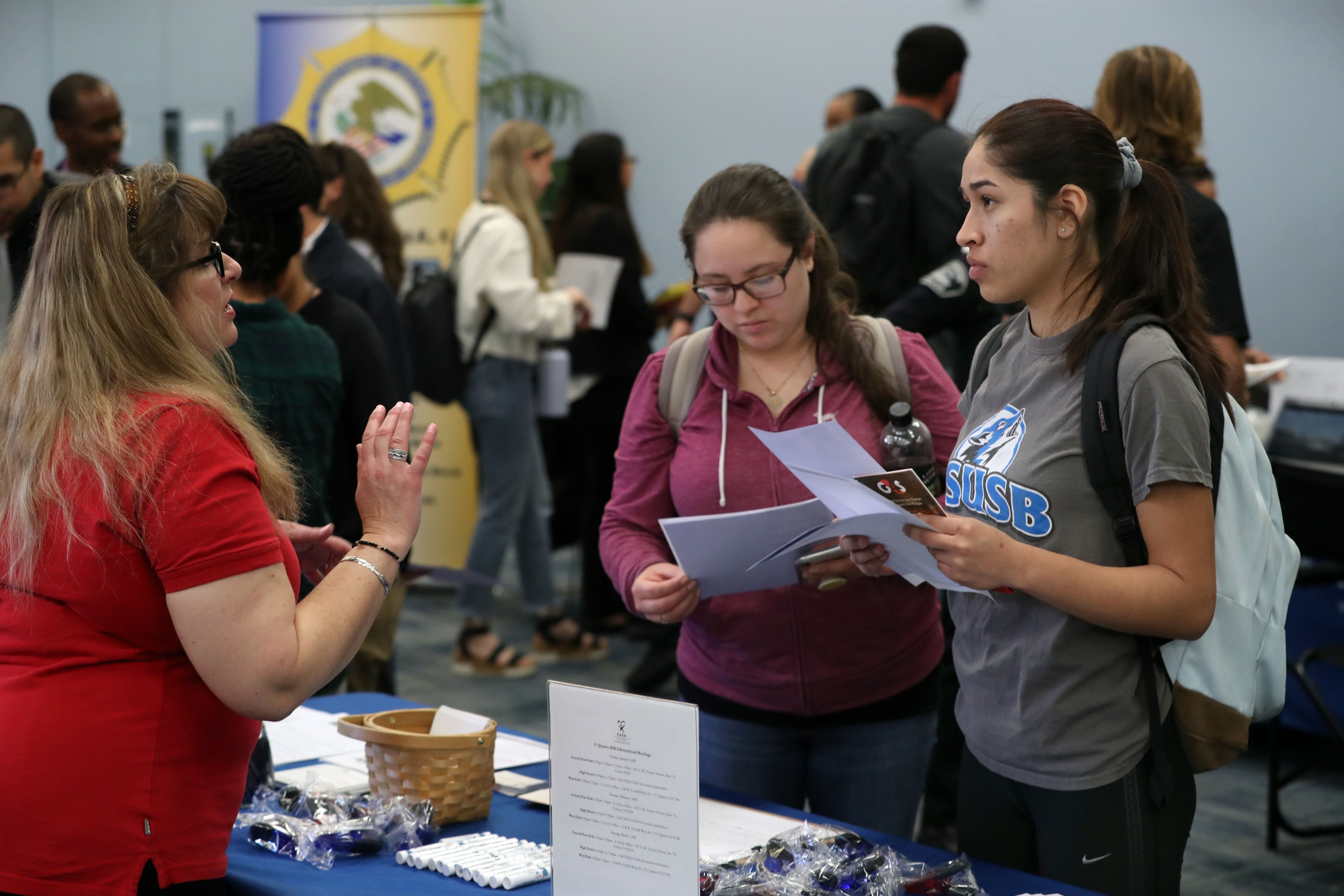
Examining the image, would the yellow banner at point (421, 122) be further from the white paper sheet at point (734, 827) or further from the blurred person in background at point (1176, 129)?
the white paper sheet at point (734, 827)

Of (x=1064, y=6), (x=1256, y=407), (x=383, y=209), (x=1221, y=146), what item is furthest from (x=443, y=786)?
(x=1064, y=6)

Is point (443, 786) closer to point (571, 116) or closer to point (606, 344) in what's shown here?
point (606, 344)

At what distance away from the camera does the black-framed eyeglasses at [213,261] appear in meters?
1.39

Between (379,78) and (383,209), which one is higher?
(379,78)

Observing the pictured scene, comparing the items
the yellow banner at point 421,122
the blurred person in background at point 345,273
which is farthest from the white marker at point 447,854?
the yellow banner at point 421,122

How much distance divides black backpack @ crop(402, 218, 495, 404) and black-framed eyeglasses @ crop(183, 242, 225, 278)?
2.92 meters

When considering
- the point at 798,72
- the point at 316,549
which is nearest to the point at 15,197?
the point at 316,549

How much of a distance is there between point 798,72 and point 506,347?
7.66ft

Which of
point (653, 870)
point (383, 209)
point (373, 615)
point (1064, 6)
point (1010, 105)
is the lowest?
point (653, 870)

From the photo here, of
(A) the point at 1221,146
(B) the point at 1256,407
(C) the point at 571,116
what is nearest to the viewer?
(B) the point at 1256,407

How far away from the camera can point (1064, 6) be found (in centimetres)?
496

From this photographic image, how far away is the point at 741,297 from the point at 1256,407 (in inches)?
99.6

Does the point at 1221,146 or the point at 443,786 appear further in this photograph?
the point at 1221,146

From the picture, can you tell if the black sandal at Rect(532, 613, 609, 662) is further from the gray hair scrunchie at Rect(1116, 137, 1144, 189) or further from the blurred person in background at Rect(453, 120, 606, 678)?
the gray hair scrunchie at Rect(1116, 137, 1144, 189)
